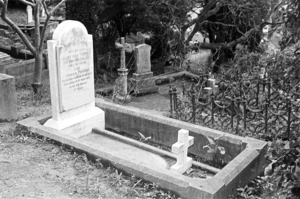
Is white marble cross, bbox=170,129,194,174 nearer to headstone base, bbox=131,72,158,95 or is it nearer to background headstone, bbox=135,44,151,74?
headstone base, bbox=131,72,158,95

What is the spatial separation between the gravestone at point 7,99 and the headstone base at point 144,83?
15.9 ft

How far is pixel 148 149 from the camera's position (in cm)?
640

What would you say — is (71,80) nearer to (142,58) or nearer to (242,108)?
(242,108)

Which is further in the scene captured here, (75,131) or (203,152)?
(75,131)

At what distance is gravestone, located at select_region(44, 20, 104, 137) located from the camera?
6.40 meters

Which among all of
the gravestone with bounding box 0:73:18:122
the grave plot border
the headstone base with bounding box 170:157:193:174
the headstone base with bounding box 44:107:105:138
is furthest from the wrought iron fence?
the gravestone with bounding box 0:73:18:122

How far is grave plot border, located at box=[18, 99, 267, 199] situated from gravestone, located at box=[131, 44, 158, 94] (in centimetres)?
454

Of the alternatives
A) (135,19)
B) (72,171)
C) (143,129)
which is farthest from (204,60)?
(72,171)

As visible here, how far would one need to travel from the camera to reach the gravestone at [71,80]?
6.40 meters

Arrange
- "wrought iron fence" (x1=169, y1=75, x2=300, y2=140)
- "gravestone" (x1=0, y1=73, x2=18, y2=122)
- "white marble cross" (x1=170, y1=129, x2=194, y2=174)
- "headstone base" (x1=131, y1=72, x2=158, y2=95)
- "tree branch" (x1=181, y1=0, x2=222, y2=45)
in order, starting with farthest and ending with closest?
"tree branch" (x1=181, y1=0, x2=222, y2=45) < "headstone base" (x1=131, y1=72, x2=158, y2=95) < "wrought iron fence" (x1=169, y1=75, x2=300, y2=140) < "gravestone" (x1=0, y1=73, x2=18, y2=122) < "white marble cross" (x1=170, y1=129, x2=194, y2=174)

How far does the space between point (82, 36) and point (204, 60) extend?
11550mm

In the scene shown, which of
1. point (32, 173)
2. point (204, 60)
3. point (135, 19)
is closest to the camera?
point (32, 173)

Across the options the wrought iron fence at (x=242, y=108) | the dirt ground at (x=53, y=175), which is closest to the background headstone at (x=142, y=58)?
the wrought iron fence at (x=242, y=108)

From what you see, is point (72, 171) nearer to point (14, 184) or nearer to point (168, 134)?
point (14, 184)
